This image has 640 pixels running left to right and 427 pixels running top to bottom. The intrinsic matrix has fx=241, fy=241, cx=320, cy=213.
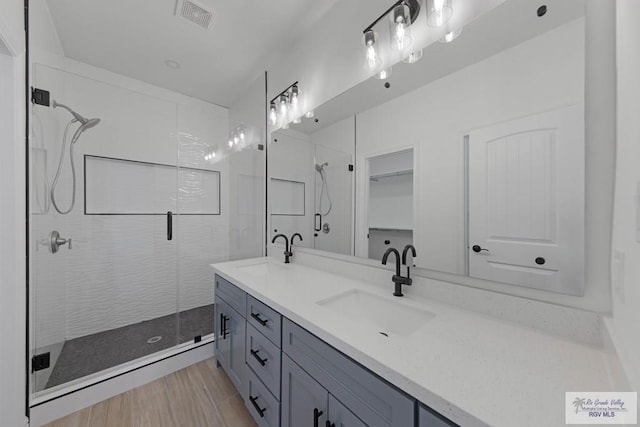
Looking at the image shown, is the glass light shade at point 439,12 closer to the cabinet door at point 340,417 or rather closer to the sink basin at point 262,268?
the cabinet door at point 340,417

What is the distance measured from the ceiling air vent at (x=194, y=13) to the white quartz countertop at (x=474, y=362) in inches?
80.0

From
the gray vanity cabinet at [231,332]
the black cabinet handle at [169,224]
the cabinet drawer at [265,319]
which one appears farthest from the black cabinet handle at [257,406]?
the black cabinet handle at [169,224]

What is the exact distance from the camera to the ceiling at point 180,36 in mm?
1669

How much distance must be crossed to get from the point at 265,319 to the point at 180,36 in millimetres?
2234

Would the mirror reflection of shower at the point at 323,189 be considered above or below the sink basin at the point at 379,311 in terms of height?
above

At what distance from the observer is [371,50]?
1375 mm

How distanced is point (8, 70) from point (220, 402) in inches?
83.7

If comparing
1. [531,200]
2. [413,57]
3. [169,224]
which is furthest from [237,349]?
[413,57]

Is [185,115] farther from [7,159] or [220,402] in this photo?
[220,402]

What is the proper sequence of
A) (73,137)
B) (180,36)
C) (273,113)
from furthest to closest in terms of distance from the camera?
(273,113), (73,137), (180,36)

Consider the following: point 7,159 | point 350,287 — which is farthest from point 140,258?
point 350,287

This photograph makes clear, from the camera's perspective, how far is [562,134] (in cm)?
83

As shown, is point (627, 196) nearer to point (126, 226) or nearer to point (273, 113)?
point (273, 113)

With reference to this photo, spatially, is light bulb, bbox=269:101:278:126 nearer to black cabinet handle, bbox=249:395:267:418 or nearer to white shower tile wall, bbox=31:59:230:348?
white shower tile wall, bbox=31:59:230:348
